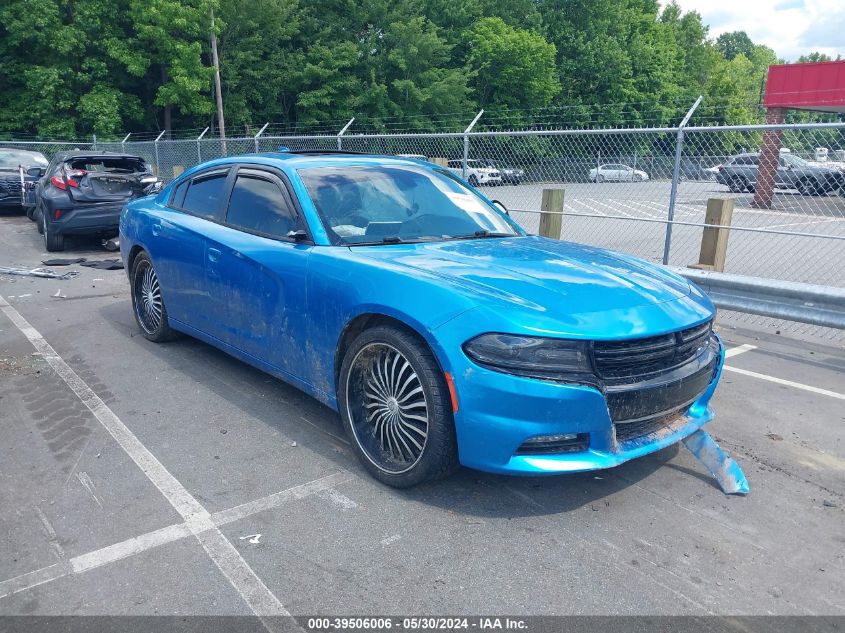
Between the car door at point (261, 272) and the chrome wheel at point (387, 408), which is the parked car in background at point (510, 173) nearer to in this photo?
the car door at point (261, 272)

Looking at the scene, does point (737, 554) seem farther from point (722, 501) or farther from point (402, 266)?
point (402, 266)

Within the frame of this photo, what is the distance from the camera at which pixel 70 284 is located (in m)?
8.71

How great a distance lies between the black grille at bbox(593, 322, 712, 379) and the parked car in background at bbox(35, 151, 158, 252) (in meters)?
9.87

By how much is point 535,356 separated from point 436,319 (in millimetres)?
481

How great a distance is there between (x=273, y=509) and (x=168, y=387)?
79.4 inches

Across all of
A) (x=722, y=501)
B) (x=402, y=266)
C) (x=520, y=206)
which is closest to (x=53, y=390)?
(x=402, y=266)

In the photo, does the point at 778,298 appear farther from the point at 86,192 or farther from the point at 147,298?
the point at 86,192

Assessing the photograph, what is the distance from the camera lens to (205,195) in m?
5.20

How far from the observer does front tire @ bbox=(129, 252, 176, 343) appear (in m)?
5.71

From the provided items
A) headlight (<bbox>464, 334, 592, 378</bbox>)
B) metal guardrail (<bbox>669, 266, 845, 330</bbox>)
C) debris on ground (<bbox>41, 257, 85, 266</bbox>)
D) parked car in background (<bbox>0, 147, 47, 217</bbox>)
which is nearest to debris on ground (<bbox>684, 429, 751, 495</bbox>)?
headlight (<bbox>464, 334, 592, 378</bbox>)

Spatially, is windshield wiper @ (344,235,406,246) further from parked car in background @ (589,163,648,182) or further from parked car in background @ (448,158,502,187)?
parked car in background @ (448,158,502,187)

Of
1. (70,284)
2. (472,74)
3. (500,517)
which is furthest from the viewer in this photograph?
(472,74)

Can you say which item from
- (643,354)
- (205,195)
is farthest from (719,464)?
(205,195)

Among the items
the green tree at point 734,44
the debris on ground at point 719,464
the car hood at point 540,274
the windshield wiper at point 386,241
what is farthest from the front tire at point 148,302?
the green tree at point 734,44
